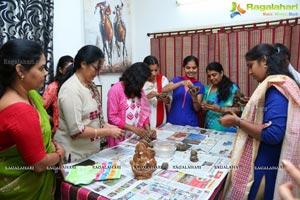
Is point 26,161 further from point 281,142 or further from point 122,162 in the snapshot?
point 281,142

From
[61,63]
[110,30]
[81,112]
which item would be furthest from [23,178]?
[110,30]

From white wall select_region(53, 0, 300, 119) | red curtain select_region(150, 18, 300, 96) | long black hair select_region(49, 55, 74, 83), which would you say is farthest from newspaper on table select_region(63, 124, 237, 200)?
white wall select_region(53, 0, 300, 119)

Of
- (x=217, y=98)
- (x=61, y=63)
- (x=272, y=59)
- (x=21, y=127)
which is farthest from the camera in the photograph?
(x=61, y=63)

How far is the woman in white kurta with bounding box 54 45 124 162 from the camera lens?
1.26 meters

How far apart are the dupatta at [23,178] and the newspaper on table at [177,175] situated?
8.5 inches

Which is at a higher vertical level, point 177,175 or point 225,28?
point 225,28

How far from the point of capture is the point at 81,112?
130 centimetres

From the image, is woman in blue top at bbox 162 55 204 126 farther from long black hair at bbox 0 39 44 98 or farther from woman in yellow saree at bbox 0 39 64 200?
long black hair at bbox 0 39 44 98

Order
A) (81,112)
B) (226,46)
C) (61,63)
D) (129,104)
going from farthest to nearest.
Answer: (226,46), (61,63), (129,104), (81,112)

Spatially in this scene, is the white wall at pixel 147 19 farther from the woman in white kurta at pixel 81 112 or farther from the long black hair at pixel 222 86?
the woman in white kurta at pixel 81 112

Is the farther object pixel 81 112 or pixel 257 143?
pixel 81 112

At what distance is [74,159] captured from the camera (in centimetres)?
137

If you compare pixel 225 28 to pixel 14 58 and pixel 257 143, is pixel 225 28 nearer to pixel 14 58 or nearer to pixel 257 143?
pixel 257 143

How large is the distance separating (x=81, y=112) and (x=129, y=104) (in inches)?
20.8
